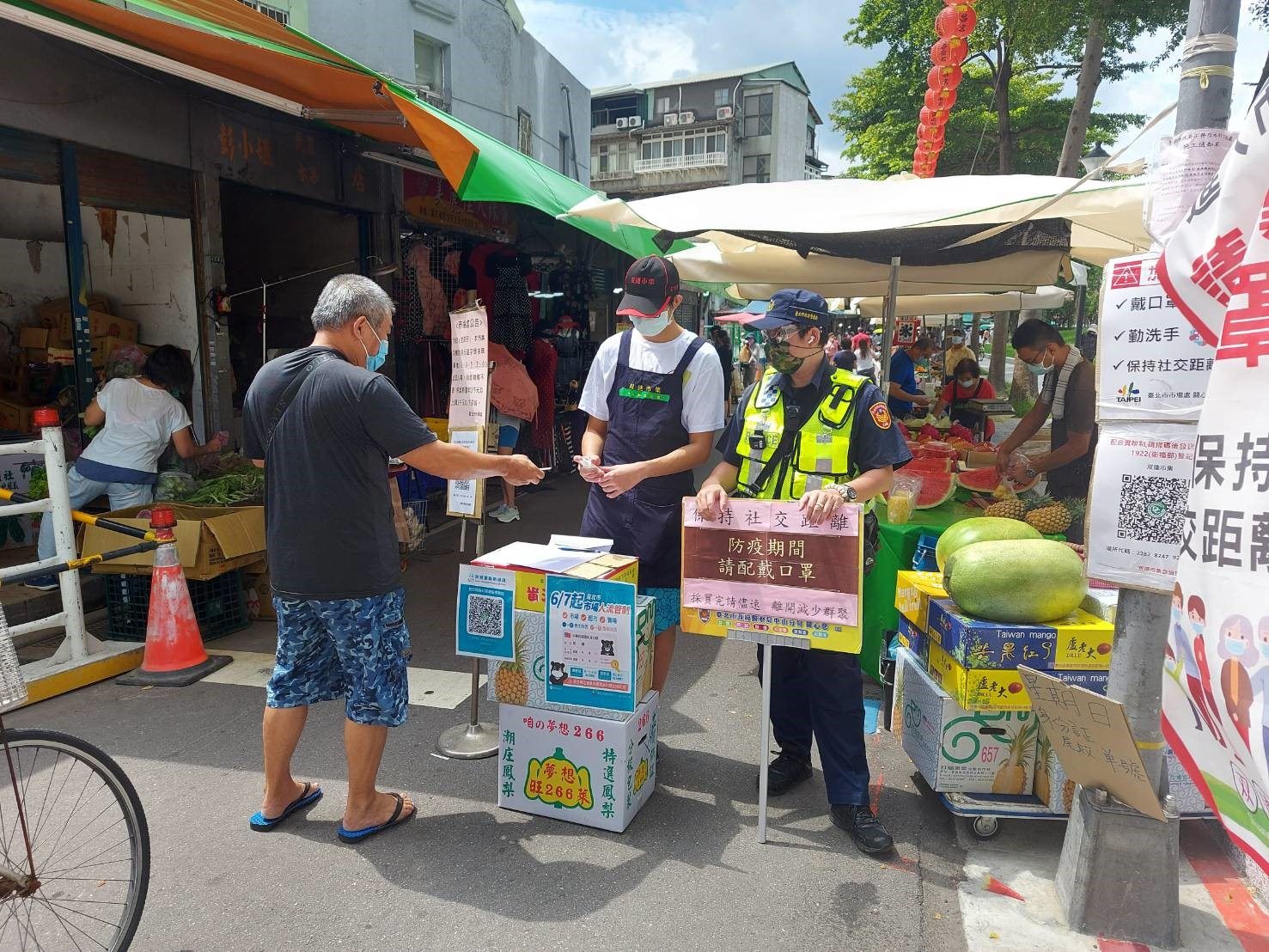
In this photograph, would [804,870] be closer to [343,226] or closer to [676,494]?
[676,494]

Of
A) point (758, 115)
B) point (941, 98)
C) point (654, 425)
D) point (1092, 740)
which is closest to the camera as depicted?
point (1092, 740)

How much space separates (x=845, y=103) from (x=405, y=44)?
1370cm

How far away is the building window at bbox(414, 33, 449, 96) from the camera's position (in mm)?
17344

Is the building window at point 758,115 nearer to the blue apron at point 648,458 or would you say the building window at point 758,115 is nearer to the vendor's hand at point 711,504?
the blue apron at point 648,458

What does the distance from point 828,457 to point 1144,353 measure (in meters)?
1.11

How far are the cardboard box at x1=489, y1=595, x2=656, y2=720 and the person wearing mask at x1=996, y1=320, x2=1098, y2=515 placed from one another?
327 centimetres

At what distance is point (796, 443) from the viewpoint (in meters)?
3.28

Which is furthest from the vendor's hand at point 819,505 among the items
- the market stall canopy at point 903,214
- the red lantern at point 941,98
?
the red lantern at point 941,98

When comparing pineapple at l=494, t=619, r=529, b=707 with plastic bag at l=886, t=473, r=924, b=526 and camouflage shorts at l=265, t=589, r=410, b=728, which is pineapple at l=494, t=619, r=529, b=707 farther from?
plastic bag at l=886, t=473, r=924, b=526

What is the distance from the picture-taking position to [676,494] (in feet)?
12.6

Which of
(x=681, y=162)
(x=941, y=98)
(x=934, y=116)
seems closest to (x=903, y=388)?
(x=934, y=116)

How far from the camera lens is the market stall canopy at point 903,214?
3949mm

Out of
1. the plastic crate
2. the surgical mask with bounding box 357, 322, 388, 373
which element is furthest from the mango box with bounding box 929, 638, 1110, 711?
the plastic crate

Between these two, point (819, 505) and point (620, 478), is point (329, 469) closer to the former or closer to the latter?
point (620, 478)
